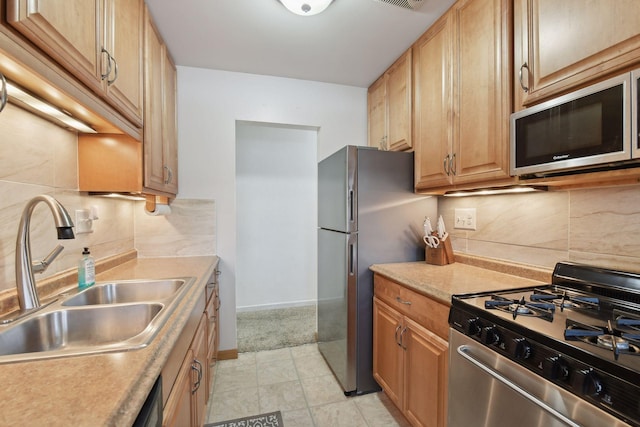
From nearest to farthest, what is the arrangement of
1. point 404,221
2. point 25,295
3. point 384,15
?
1. point 25,295
2. point 384,15
3. point 404,221

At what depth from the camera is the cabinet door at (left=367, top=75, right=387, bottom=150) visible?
2.40 meters

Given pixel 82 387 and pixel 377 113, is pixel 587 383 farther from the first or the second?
pixel 377 113

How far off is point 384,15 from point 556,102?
3.73 feet

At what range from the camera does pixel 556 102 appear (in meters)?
1.09

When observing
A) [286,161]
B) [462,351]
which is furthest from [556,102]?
[286,161]

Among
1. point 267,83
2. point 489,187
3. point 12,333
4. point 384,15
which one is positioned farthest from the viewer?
point 267,83

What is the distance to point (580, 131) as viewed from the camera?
103 centimetres

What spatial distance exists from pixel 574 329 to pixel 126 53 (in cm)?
206

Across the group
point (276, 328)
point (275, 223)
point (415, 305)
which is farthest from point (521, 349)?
point (275, 223)

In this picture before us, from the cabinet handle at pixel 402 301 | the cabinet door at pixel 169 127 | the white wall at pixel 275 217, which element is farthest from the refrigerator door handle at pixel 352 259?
the white wall at pixel 275 217

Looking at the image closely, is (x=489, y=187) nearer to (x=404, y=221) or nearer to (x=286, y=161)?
(x=404, y=221)

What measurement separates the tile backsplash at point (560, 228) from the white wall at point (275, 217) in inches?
85.1

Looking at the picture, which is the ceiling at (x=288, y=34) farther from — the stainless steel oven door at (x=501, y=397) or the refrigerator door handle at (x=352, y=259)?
the stainless steel oven door at (x=501, y=397)

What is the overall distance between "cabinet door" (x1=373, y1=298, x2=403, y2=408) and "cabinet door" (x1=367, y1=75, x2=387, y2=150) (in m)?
1.35
